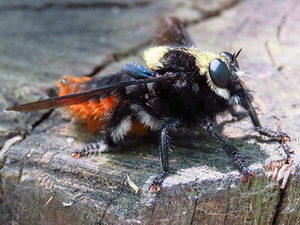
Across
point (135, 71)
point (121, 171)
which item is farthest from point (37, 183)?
point (135, 71)

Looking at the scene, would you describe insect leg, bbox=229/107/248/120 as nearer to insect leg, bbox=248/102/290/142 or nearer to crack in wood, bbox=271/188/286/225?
insect leg, bbox=248/102/290/142

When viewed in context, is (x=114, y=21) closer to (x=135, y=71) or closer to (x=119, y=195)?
(x=135, y=71)

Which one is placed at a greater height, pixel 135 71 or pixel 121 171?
pixel 135 71

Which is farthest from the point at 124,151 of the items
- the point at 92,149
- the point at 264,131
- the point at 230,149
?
the point at 264,131

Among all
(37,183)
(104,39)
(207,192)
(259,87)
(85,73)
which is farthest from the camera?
(104,39)

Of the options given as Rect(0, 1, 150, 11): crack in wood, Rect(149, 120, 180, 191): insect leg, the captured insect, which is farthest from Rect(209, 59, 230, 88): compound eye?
Rect(0, 1, 150, 11): crack in wood

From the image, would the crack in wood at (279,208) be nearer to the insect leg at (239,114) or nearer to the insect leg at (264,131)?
the insect leg at (264,131)

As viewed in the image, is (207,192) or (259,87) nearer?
(207,192)
